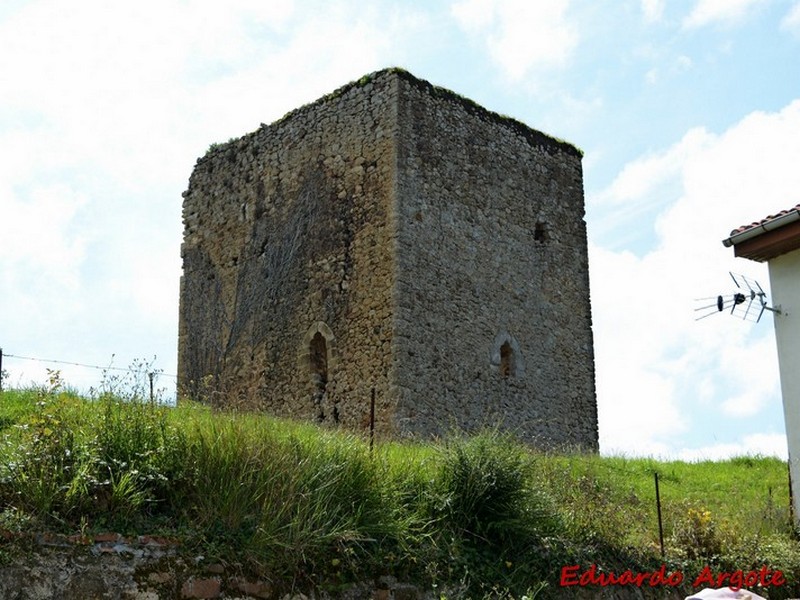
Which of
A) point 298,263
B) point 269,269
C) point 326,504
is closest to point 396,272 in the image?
point 298,263

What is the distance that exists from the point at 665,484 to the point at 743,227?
4.71 metres

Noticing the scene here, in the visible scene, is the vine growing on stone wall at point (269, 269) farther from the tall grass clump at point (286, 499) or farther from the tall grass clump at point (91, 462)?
the tall grass clump at point (91, 462)

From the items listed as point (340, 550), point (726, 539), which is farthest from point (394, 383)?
point (340, 550)

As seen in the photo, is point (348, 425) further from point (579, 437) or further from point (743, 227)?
point (743, 227)

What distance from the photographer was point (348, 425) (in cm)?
1798

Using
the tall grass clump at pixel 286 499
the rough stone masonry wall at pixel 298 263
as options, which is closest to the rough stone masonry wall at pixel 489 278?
the rough stone masonry wall at pixel 298 263

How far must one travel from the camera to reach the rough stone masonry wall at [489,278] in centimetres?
1802

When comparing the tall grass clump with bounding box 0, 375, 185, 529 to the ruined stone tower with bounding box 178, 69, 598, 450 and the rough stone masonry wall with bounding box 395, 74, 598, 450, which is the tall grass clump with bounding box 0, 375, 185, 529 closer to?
the ruined stone tower with bounding box 178, 69, 598, 450

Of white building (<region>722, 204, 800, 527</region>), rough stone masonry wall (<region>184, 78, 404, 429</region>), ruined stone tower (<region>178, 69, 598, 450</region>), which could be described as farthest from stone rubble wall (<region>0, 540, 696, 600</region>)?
rough stone masonry wall (<region>184, 78, 404, 429</region>)

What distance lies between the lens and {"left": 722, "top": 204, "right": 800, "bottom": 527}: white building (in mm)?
14695

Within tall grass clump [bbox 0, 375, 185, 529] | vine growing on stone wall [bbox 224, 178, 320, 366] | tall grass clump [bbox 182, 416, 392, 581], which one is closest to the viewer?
tall grass clump [bbox 0, 375, 185, 529]

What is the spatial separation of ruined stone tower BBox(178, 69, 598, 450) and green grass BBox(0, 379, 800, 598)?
19.0 ft

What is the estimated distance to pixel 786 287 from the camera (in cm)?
1519

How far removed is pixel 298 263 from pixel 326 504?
33.9ft
